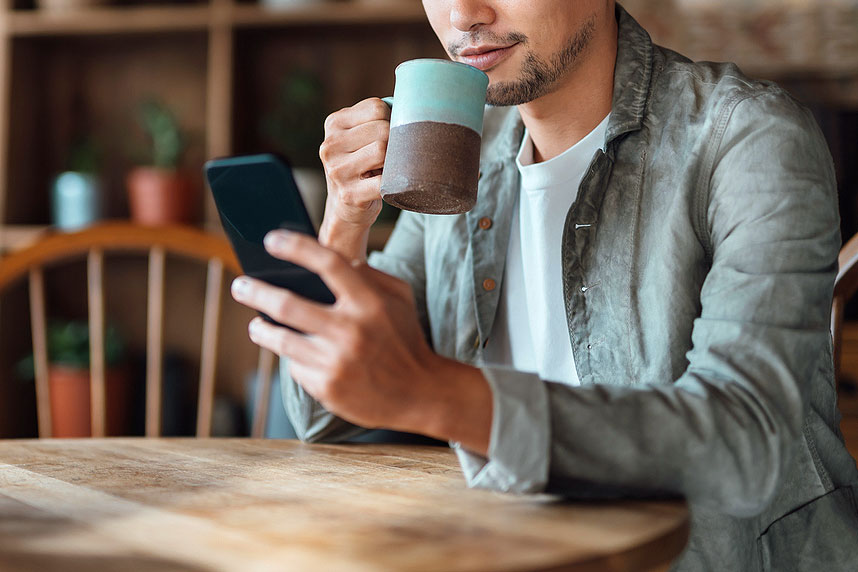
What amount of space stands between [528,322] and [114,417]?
5.51 ft

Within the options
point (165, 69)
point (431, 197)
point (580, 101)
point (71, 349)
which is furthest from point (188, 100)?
point (431, 197)

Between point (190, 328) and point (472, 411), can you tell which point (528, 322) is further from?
point (190, 328)

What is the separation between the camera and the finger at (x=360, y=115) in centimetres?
97

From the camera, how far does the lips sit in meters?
1.09

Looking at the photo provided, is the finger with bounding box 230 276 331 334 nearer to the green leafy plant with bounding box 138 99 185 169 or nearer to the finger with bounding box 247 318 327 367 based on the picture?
the finger with bounding box 247 318 327 367

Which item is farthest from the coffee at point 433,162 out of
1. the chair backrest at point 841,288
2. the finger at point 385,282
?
the chair backrest at point 841,288

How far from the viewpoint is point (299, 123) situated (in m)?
2.50

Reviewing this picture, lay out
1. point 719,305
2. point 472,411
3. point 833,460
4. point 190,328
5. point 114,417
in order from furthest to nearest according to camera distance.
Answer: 1. point 190,328
2. point 114,417
3. point 833,460
4. point 719,305
5. point 472,411

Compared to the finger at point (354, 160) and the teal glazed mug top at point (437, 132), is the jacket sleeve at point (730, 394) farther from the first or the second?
the finger at point (354, 160)

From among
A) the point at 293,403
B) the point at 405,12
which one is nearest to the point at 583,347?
the point at 293,403

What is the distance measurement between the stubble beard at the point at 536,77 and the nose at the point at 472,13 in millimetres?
59

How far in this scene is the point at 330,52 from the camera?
2621 mm

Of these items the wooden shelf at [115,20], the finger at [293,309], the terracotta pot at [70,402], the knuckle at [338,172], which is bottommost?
the terracotta pot at [70,402]

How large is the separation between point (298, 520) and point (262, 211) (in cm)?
26
